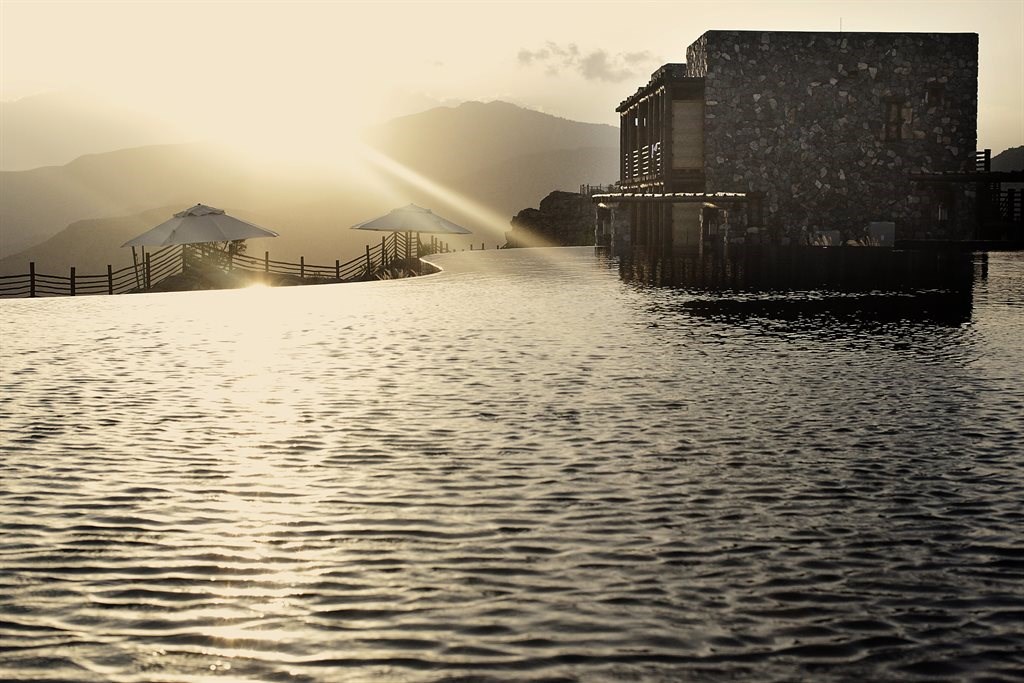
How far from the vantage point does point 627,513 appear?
7.06 metres

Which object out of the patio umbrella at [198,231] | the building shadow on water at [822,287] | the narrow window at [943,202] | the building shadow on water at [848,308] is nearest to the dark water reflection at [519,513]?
the building shadow on water at [848,308]

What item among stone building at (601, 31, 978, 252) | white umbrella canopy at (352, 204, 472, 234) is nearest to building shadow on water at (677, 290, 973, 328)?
white umbrella canopy at (352, 204, 472, 234)

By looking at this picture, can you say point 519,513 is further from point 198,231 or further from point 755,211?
point 755,211

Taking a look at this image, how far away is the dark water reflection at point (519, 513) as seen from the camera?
16.0ft

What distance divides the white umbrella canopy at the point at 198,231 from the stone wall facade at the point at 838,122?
1768 centimetres

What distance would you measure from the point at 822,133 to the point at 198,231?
73.7 ft

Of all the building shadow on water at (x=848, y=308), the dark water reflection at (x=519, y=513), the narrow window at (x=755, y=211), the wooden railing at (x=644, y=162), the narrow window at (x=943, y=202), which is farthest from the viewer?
the wooden railing at (x=644, y=162)

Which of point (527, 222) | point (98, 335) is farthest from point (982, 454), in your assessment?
point (527, 222)

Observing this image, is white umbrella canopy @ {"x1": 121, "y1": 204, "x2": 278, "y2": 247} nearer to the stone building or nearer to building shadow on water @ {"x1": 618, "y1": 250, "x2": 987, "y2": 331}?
building shadow on water @ {"x1": 618, "y1": 250, "x2": 987, "y2": 331}

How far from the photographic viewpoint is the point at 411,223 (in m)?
41.2

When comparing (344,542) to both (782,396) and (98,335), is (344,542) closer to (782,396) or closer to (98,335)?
(782,396)

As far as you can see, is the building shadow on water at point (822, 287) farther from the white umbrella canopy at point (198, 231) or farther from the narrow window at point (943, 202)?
the white umbrella canopy at point (198, 231)

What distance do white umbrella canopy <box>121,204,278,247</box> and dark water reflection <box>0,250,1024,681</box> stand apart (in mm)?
19603

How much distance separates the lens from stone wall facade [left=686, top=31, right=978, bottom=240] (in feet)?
148
